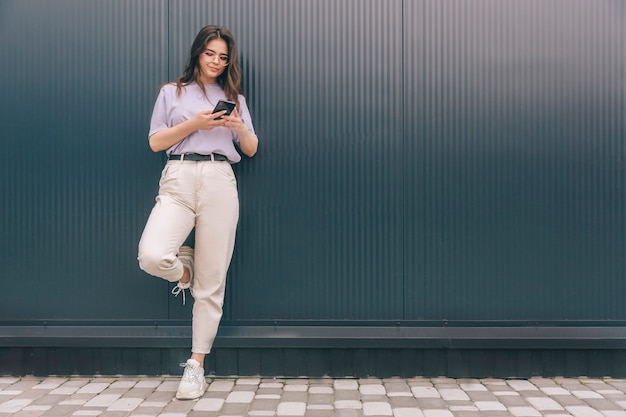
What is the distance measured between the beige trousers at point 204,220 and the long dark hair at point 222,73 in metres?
0.46

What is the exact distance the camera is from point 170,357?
3.53 m

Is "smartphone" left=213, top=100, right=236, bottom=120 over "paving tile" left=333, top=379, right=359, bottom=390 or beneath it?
over

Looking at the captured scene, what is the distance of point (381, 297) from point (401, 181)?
74 centimetres

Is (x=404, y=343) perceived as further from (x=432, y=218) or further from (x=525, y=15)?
(x=525, y=15)

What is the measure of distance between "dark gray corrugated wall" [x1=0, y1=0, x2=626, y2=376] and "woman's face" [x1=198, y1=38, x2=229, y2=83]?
0.25 m

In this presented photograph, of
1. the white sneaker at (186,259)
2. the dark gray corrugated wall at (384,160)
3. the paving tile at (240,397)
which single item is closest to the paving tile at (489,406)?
the dark gray corrugated wall at (384,160)

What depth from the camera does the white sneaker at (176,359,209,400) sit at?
122 inches

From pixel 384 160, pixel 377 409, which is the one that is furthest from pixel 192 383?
pixel 384 160

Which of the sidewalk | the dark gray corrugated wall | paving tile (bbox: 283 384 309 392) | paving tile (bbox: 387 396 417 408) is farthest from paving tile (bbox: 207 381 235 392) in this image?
paving tile (bbox: 387 396 417 408)

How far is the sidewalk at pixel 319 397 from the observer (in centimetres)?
292

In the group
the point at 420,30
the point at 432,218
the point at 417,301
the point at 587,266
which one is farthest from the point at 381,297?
the point at 420,30

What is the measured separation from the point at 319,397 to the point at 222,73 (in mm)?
1972

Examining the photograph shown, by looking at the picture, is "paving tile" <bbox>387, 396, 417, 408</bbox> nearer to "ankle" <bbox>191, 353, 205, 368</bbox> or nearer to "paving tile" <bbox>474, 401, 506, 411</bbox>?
"paving tile" <bbox>474, 401, 506, 411</bbox>

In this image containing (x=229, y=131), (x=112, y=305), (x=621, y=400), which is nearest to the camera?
(x=621, y=400)
